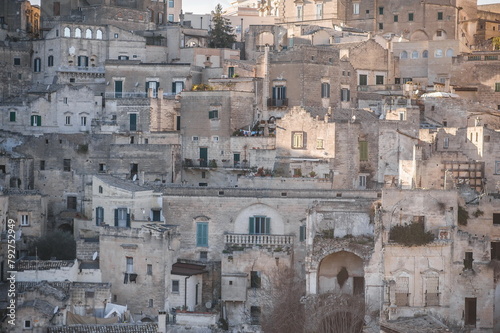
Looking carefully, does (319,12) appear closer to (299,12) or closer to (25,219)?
(299,12)

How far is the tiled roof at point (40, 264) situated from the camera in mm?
49688

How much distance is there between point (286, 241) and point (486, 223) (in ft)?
27.9

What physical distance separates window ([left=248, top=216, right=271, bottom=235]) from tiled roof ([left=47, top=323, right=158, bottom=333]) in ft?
25.5

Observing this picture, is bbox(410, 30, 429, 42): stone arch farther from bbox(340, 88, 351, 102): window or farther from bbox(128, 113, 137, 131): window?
bbox(128, 113, 137, 131): window

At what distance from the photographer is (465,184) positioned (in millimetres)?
53125

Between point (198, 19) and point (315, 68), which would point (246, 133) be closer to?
point (315, 68)

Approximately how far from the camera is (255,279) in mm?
50938

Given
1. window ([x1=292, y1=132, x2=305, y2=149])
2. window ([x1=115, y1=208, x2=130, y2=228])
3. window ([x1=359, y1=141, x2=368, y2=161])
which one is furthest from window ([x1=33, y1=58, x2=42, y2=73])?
window ([x1=359, y1=141, x2=368, y2=161])

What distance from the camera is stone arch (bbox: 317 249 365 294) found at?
49219 millimetres

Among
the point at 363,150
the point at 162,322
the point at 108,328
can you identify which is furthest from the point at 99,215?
the point at 363,150

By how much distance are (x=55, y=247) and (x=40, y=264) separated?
4.02 metres

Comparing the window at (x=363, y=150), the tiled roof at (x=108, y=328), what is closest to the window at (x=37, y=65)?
the window at (x=363, y=150)

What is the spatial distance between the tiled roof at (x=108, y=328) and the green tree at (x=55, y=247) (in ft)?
26.4

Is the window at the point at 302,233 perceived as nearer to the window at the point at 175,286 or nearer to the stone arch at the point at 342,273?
the stone arch at the point at 342,273
